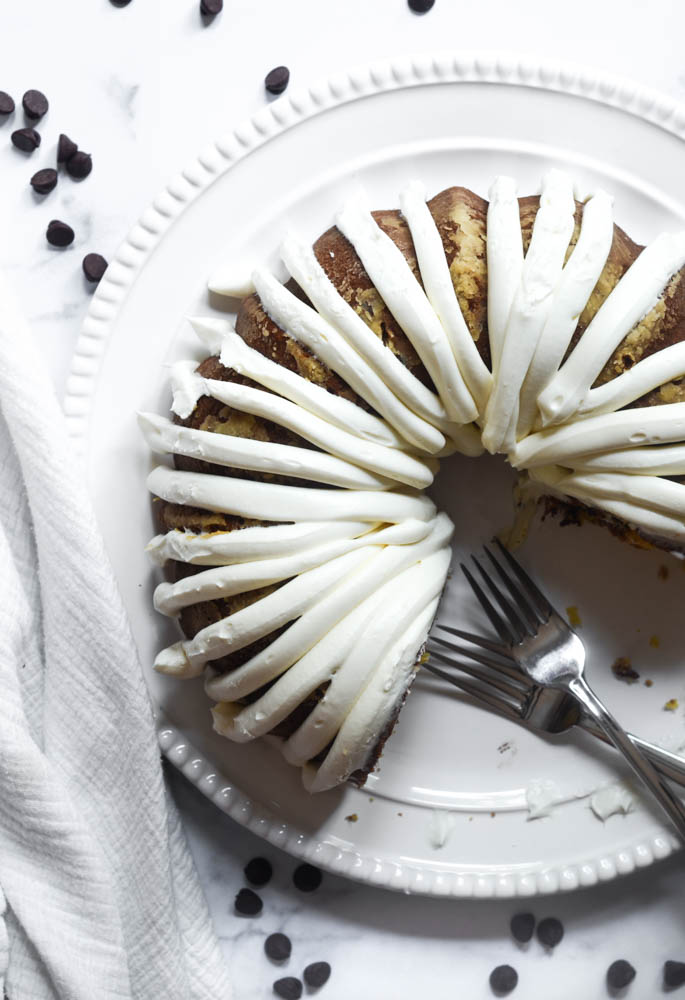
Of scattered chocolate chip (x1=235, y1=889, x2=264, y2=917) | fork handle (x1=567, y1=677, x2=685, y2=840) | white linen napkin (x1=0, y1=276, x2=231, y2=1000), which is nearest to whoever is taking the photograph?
white linen napkin (x1=0, y1=276, x2=231, y2=1000)

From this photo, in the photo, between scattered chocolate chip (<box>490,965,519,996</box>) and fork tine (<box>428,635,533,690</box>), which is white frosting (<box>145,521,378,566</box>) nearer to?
fork tine (<box>428,635,533,690</box>)

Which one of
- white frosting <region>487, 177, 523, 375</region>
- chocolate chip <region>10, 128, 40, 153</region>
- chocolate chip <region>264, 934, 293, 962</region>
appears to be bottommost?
chocolate chip <region>264, 934, 293, 962</region>

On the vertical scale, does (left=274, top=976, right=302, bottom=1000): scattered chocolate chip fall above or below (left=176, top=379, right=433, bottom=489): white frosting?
below

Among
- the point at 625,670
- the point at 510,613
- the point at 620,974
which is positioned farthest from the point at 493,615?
the point at 620,974

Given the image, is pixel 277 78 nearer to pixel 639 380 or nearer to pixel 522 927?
pixel 639 380

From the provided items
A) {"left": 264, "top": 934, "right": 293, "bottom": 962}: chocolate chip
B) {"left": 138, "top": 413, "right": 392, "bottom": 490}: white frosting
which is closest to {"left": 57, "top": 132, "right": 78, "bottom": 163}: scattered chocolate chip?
{"left": 138, "top": 413, "right": 392, "bottom": 490}: white frosting
